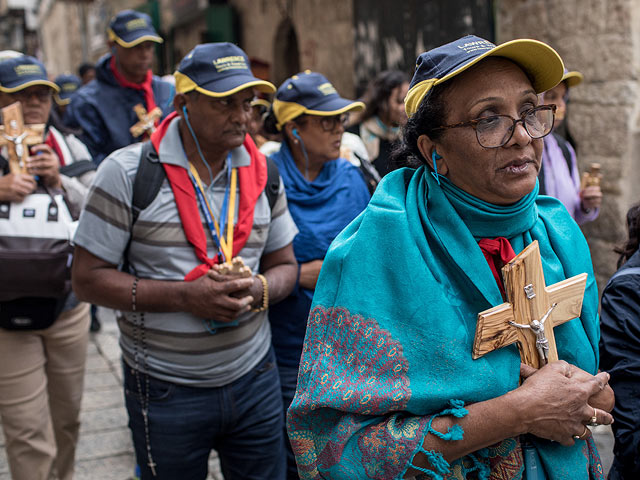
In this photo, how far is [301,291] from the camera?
3285 mm

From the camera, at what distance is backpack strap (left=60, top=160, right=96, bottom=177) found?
12.0 ft

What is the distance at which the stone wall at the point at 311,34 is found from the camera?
8.24 meters

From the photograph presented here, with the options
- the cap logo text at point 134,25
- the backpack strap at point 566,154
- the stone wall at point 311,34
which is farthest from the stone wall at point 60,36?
the backpack strap at point 566,154

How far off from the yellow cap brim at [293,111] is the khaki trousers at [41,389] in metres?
1.46

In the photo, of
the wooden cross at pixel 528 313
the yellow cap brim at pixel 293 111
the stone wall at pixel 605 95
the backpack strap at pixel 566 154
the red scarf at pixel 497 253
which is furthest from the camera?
the stone wall at pixel 605 95

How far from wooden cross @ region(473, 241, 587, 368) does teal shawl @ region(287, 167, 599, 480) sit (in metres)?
0.04

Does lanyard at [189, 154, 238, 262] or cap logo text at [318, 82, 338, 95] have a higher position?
cap logo text at [318, 82, 338, 95]

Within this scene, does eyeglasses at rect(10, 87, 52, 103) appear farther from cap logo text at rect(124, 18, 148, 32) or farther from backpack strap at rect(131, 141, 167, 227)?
backpack strap at rect(131, 141, 167, 227)

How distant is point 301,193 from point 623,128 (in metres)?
2.81

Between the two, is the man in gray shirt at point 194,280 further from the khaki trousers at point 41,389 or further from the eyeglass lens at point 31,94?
the eyeglass lens at point 31,94

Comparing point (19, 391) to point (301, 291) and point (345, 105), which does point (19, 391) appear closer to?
point (301, 291)

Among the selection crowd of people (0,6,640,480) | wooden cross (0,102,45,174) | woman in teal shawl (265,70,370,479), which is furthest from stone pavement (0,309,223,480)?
wooden cross (0,102,45,174)

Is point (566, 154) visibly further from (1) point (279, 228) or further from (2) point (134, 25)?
(2) point (134, 25)

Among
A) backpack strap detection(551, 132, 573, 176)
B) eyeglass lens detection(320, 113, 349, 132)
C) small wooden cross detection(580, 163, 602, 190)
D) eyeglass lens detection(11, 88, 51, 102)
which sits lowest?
small wooden cross detection(580, 163, 602, 190)
